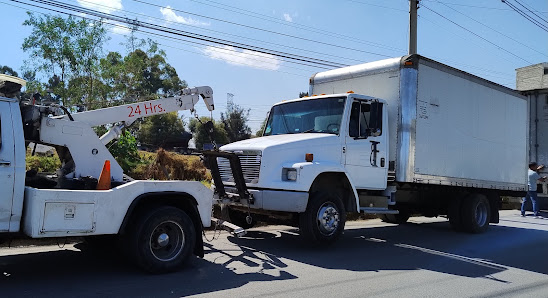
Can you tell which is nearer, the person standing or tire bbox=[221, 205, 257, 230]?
tire bbox=[221, 205, 257, 230]

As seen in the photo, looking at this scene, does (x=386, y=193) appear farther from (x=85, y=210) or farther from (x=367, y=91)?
(x=85, y=210)

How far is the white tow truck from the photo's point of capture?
4945mm

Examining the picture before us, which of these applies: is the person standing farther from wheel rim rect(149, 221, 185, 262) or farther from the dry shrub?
wheel rim rect(149, 221, 185, 262)

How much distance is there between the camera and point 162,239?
5.80 meters

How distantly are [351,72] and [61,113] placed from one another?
Answer: 20.4 ft

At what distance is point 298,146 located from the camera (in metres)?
7.77

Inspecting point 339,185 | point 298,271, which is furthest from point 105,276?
point 339,185

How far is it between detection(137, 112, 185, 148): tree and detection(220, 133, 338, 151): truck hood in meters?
35.7

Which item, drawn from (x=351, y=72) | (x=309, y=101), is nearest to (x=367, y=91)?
(x=351, y=72)

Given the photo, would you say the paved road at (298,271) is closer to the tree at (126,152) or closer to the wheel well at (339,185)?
the wheel well at (339,185)

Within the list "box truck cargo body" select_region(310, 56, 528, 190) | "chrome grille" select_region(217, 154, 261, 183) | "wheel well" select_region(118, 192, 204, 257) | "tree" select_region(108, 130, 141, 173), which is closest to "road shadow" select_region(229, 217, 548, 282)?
"chrome grille" select_region(217, 154, 261, 183)

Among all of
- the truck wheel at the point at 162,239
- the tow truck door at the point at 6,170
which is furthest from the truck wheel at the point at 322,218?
the tow truck door at the point at 6,170

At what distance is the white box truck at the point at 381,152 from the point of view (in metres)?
7.65

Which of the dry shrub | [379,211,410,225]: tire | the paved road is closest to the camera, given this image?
the paved road
